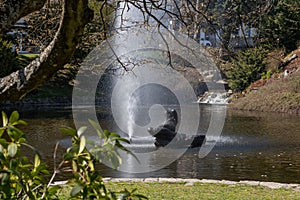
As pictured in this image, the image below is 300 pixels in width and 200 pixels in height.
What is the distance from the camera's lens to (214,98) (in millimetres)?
29406

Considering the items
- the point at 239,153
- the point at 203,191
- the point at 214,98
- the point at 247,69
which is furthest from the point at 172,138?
the point at 214,98

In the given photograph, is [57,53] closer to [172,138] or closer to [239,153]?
[239,153]

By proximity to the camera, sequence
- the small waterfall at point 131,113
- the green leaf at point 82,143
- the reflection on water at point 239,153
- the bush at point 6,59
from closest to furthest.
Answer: the green leaf at point 82,143
the reflection on water at point 239,153
the small waterfall at point 131,113
the bush at point 6,59

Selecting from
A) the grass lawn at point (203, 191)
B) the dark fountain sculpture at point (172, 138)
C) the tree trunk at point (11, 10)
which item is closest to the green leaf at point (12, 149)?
the tree trunk at point (11, 10)

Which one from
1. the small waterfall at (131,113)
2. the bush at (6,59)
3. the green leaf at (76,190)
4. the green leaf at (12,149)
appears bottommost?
the small waterfall at (131,113)

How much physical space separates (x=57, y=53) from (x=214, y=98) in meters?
26.8

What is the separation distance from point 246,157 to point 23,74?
7.38 metres

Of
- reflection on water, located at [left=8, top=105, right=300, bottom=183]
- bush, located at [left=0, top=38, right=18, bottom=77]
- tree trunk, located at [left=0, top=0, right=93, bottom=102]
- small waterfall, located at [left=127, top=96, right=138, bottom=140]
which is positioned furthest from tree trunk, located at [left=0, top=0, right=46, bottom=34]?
bush, located at [left=0, top=38, right=18, bottom=77]

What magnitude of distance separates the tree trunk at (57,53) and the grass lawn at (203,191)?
2.68m

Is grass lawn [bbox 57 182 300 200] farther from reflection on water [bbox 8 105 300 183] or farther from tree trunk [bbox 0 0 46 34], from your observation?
tree trunk [bbox 0 0 46 34]

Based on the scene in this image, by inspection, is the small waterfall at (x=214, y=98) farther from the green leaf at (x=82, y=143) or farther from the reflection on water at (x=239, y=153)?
the green leaf at (x=82, y=143)

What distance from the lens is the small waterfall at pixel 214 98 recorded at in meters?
28.7

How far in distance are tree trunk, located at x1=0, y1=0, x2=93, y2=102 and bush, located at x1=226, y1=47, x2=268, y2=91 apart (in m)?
24.7

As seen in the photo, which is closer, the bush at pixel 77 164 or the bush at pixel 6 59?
the bush at pixel 77 164
